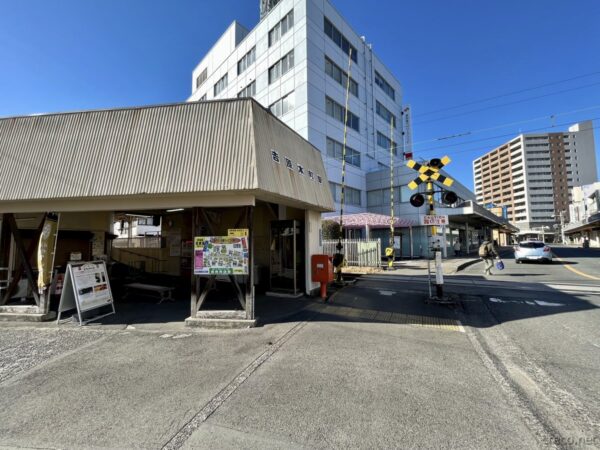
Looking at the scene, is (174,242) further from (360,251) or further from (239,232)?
(360,251)

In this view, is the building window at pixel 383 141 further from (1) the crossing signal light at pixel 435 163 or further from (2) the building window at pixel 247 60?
(1) the crossing signal light at pixel 435 163

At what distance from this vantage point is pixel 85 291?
22.9 feet

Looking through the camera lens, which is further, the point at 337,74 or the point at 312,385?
the point at 337,74

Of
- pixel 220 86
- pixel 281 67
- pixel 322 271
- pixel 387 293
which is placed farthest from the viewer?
pixel 220 86

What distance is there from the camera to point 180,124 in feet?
21.4

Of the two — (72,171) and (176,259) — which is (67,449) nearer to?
(72,171)

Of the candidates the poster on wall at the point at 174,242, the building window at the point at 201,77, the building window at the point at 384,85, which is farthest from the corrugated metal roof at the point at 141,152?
the building window at the point at 201,77

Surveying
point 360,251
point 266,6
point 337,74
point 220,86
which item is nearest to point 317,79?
point 337,74

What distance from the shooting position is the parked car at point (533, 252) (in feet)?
62.4

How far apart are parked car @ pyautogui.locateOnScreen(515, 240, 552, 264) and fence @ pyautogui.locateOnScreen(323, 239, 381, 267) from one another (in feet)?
32.8

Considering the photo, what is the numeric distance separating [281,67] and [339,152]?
9.13m

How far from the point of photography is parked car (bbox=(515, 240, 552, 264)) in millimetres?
19031

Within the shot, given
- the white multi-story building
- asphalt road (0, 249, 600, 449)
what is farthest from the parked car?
asphalt road (0, 249, 600, 449)

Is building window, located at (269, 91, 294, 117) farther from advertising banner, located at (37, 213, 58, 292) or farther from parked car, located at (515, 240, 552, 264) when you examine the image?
advertising banner, located at (37, 213, 58, 292)
